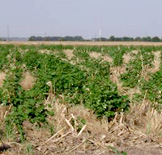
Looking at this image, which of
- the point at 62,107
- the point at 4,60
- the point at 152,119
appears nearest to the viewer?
the point at 152,119

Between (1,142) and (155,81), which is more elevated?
(155,81)

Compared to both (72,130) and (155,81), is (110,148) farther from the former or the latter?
(155,81)

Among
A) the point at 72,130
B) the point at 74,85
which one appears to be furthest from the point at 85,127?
the point at 74,85

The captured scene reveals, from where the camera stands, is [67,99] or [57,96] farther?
[57,96]

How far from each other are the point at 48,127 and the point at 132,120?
4.16 ft

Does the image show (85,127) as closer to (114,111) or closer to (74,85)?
(114,111)

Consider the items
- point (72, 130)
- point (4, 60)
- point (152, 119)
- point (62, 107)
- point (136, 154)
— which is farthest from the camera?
point (4, 60)

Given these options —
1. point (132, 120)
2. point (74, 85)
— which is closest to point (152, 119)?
point (132, 120)

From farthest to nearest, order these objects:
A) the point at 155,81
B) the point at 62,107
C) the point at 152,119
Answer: the point at 155,81 → the point at 62,107 → the point at 152,119

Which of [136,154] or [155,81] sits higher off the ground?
[155,81]

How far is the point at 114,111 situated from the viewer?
21.0 feet

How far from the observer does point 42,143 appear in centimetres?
553

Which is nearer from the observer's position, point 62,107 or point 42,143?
point 42,143

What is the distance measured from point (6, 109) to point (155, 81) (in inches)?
111
